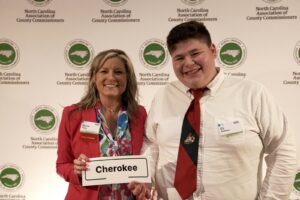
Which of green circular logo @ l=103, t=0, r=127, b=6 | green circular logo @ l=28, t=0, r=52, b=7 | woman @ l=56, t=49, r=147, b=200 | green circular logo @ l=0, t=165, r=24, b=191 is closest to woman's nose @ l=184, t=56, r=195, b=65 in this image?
woman @ l=56, t=49, r=147, b=200

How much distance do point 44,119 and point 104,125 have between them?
1202 millimetres

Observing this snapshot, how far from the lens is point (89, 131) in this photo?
5.79 feet

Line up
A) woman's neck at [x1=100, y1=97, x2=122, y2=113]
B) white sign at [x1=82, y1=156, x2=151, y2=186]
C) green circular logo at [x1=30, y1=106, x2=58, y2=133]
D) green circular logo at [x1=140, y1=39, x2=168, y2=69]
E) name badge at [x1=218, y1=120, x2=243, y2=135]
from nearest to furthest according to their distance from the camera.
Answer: name badge at [x1=218, y1=120, x2=243, y2=135] < white sign at [x1=82, y1=156, x2=151, y2=186] < woman's neck at [x1=100, y1=97, x2=122, y2=113] < green circular logo at [x1=140, y1=39, x2=168, y2=69] < green circular logo at [x1=30, y1=106, x2=58, y2=133]

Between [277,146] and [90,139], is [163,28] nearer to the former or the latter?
[90,139]

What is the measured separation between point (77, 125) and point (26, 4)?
1575mm

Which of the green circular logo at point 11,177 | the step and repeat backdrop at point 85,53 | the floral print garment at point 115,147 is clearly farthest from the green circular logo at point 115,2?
the green circular logo at point 11,177

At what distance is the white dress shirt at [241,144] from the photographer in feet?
4.95

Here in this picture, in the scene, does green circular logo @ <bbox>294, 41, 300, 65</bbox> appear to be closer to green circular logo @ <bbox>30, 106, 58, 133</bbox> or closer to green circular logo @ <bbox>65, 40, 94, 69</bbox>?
green circular logo @ <bbox>65, 40, 94, 69</bbox>

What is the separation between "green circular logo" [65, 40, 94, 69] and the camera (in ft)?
9.11

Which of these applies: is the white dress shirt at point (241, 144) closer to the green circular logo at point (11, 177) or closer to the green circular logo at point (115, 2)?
the green circular logo at point (115, 2)

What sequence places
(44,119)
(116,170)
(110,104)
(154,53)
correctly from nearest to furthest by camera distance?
1. (116,170)
2. (110,104)
3. (154,53)
4. (44,119)

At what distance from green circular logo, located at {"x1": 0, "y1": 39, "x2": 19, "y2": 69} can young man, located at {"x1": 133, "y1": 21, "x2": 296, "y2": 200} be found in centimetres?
181

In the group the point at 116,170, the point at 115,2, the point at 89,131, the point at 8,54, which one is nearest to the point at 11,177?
the point at 8,54

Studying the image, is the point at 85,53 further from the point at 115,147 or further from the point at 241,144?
the point at 241,144
